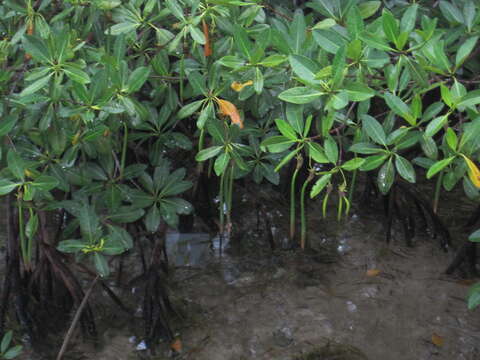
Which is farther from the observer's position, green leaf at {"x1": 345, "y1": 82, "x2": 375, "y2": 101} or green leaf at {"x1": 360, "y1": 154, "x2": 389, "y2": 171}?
green leaf at {"x1": 360, "y1": 154, "x2": 389, "y2": 171}

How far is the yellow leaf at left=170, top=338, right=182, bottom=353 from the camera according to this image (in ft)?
7.02

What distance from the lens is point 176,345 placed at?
7.07 ft

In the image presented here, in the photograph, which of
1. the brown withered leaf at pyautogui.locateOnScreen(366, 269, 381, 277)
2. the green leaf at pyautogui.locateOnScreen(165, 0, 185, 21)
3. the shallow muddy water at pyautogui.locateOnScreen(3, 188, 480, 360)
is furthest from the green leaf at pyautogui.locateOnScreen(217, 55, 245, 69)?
the brown withered leaf at pyautogui.locateOnScreen(366, 269, 381, 277)

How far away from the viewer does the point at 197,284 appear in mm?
2379

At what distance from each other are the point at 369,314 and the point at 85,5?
1.42 m

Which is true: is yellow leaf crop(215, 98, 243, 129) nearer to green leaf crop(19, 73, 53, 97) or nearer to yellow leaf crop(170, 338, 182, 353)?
green leaf crop(19, 73, 53, 97)

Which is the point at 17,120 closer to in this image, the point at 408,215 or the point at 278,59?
the point at 278,59

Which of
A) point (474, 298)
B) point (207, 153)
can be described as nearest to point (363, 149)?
point (207, 153)

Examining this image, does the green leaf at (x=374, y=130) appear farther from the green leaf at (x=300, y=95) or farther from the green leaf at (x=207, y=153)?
the green leaf at (x=207, y=153)

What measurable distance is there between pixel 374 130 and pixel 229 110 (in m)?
0.38

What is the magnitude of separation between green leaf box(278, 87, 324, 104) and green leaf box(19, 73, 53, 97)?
0.59m

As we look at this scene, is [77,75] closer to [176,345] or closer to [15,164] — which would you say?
[15,164]

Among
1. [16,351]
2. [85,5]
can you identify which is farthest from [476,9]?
[16,351]

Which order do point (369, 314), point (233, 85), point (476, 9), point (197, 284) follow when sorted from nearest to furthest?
point (233, 85)
point (476, 9)
point (369, 314)
point (197, 284)
